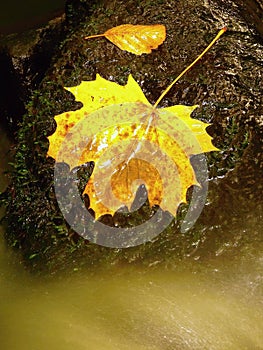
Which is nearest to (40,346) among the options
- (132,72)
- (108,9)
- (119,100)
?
(119,100)

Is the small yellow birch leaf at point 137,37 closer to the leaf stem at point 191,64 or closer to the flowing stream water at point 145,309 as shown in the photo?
the leaf stem at point 191,64

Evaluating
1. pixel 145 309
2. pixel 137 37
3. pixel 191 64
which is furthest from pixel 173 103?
pixel 145 309

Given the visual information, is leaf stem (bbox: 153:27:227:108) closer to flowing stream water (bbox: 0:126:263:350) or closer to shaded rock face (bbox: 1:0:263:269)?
shaded rock face (bbox: 1:0:263:269)

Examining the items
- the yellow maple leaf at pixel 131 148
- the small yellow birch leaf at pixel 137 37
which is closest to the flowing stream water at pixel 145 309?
the yellow maple leaf at pixel 131 148

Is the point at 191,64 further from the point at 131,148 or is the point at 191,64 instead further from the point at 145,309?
the point at 145,309

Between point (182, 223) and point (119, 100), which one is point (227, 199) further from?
point (119, 100)
